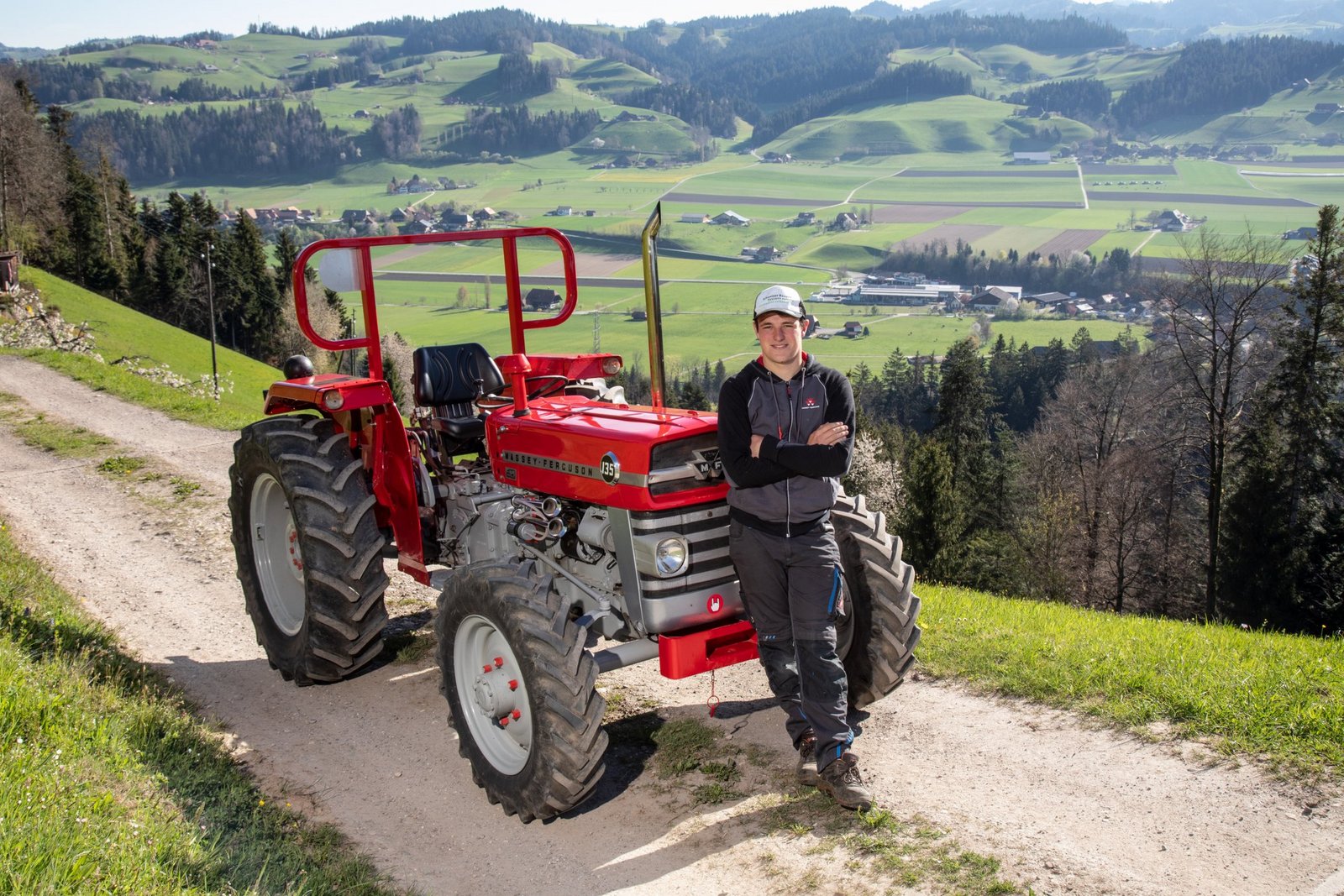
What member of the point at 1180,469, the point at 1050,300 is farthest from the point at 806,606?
the point at 1050,300

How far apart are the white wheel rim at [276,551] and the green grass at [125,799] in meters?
Answer: 0.93

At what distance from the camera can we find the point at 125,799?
4551 millimetres

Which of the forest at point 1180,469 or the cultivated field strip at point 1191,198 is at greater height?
the cultivated field strip at point 1191,198

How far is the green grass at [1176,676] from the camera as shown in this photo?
5.21 m

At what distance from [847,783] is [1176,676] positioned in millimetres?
2296

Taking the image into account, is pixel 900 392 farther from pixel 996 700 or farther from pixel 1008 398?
pixel 996 700

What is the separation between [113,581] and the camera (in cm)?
877

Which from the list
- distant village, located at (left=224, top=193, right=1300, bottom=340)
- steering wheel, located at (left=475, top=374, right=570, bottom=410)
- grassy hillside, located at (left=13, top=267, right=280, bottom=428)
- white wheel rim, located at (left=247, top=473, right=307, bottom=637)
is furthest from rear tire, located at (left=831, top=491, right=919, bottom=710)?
distant village, located at (left=224, top=193, right=1300, bottom=340)

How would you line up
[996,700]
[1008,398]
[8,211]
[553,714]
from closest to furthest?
[553,714] → [996,700] → [8,211] → [1008,398]

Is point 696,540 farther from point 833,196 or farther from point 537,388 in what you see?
point 833,196

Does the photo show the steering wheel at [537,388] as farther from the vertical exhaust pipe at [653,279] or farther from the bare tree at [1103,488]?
the bare tree at [1103,488]

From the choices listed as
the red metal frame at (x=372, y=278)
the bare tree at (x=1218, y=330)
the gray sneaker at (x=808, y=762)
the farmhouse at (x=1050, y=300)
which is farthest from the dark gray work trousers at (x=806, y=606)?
the farmhouse at (x=1050, y=300)

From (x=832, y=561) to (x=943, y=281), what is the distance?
132 meters

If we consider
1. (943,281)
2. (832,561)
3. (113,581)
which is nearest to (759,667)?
(832,561)
